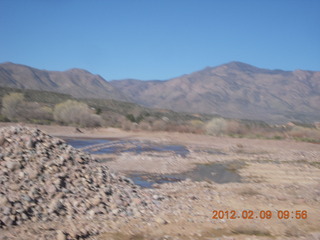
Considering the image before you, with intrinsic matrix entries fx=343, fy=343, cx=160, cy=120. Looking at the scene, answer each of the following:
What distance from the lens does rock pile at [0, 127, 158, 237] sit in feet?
23.0

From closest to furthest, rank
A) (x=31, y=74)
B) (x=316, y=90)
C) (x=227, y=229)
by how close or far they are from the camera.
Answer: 1. (x=227, y=229)
2. (x=31, y=74)
3. (x=316, y=90)

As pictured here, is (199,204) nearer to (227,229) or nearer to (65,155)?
(227,229)

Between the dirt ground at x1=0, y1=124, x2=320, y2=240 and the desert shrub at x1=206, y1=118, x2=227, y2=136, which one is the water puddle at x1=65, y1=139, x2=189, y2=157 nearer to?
the dirt ground at x1=0, y1=124, x2=320, y2=240

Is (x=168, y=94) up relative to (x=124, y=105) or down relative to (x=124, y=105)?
up

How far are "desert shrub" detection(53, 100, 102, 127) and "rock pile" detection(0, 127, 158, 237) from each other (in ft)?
110

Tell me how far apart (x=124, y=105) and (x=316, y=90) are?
5691 inches

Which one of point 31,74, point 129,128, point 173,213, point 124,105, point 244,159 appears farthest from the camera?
point 31,74

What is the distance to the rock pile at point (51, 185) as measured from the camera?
7.01 meters

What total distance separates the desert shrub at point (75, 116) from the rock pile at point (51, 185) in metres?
33.4

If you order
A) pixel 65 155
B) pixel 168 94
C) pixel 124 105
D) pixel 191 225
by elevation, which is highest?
pixel 168 94

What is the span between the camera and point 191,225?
25.0 feet

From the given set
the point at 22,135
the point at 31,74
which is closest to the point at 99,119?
the point at 22,135
